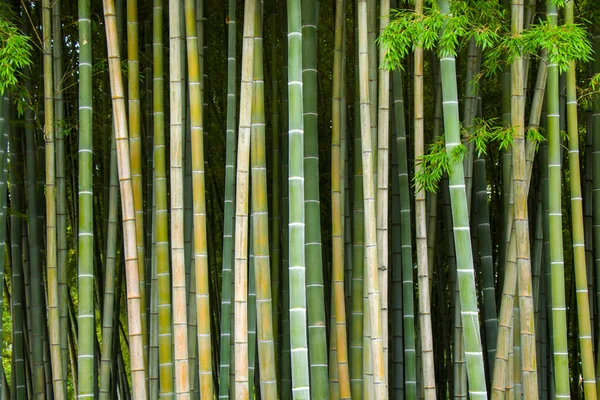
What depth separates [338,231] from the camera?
3549 mm

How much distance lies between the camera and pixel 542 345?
4516 mm

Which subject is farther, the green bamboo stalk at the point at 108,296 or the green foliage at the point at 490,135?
the green bamboo stalk at the point at 108,296

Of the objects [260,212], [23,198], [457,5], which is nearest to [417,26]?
[457,5]

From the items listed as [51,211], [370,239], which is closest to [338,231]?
[370,239]

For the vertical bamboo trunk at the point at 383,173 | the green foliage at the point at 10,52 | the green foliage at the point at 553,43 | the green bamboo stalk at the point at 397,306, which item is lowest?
the green bamboo stalk at the point at 397,306

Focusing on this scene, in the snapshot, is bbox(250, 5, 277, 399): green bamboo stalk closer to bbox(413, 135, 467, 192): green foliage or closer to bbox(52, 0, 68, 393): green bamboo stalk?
bbox(413, 135, 467, 192): green foliage

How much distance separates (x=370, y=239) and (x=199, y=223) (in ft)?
2.54

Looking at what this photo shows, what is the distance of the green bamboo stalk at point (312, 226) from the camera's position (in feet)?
10.8

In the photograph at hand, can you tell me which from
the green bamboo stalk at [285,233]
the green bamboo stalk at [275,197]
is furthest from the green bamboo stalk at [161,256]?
the green bamboo stalk at [285,233]

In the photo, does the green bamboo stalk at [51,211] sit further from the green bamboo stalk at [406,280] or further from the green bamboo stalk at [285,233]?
the green bamboo stalk at [406,280]

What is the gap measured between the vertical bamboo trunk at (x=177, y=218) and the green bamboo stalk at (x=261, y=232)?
340 mm

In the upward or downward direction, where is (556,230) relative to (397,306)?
upward

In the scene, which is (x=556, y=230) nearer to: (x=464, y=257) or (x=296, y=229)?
(x=464, y=257)

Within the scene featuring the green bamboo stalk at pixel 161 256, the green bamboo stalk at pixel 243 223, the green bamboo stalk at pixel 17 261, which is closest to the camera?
the green bamboo stalk at pixel 243 223
